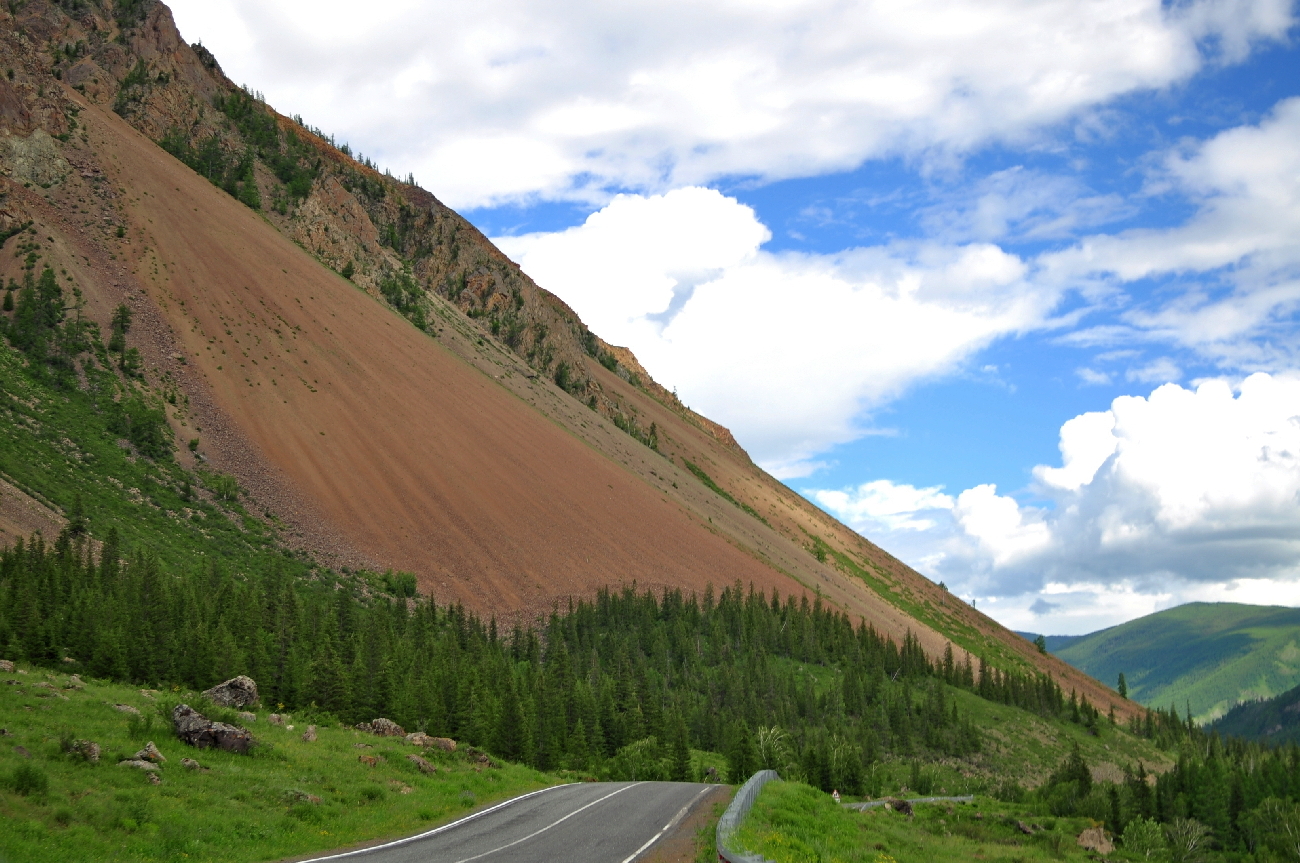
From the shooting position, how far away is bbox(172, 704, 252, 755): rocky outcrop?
25.0 meters

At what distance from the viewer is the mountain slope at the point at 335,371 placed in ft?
324

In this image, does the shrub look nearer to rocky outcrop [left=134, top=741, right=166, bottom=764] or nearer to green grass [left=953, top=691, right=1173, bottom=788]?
Answer: green grass [left=953, top=691, right=1173, bottom=788]

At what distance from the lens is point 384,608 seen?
7394cm

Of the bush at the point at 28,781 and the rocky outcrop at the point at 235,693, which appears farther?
the rocky outcrop at the point at 235,693

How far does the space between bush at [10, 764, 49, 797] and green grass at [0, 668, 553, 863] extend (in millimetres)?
83

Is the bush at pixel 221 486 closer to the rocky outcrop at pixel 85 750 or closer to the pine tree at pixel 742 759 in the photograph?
the pine tree at pixel 742 759

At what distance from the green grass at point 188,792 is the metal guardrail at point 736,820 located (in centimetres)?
751

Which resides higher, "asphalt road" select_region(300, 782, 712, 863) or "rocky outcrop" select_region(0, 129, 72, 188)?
"rocky outcrop" select_region(0, 129, 72, 188)

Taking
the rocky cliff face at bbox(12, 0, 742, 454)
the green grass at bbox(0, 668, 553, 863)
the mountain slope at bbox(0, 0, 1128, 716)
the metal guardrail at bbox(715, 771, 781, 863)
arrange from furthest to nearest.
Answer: the rocky cliff face at bbox(12, 0, 742, 454) → the mountain slope at bbox(0, 0, 1128, 716) → the green grass at bbox(0, 668, 553, 863) → the metal guardrail at bbox(715, 771, 781, 863)

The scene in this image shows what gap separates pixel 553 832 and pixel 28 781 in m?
10.7

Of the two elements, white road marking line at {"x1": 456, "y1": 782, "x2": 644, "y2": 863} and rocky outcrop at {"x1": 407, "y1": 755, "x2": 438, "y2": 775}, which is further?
rocky outcrop at {"x1": 407, "y1": 755, "x2": 438, "y2": 775}

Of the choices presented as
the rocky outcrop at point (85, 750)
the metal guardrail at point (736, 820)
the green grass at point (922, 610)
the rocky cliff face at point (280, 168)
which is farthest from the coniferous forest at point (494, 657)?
the rocky cliff face at point (280, 168)

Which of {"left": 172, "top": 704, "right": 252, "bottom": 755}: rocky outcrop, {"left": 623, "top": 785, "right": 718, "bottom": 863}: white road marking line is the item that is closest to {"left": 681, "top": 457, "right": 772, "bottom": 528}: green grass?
{"left": 623, "top": 785, "right": 718, "bottom": 863}: white road marking line

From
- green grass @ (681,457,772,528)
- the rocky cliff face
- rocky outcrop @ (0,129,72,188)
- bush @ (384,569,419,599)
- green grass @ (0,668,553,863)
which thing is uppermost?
the rocky cliff face
